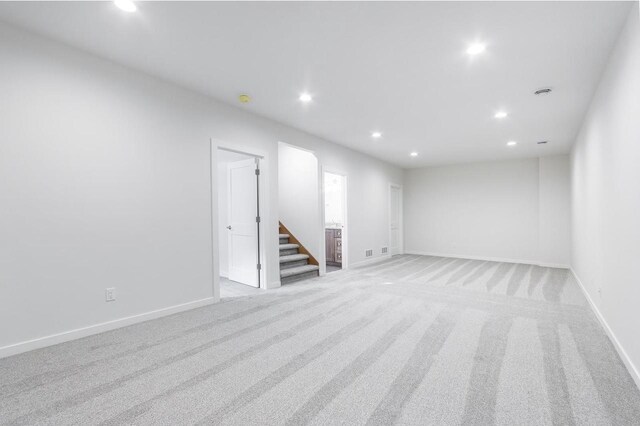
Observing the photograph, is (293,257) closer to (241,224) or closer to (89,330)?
(241,224)

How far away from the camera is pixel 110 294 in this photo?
2852mm

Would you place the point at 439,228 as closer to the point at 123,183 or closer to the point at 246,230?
the point at 246,230

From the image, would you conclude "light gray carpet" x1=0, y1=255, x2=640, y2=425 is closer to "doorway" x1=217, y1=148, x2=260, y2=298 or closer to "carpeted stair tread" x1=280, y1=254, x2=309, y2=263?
"doorway" x1=217, y1=148, x2=260, y2=298

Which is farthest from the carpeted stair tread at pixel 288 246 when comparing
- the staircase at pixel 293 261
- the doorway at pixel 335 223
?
the doorway at pixel 335 223

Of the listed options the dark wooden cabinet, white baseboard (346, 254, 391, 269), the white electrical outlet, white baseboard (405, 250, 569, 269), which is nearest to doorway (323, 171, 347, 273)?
the dark wooden cabinet

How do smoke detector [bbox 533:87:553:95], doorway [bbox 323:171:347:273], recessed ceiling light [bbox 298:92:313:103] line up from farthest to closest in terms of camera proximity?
doorway [bbox 323:171:347:273] → recessed ceiling light [bbox 298:92:313:103] → smoke detector [bbox 533:87:553:95]

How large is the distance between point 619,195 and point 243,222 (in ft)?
14.6

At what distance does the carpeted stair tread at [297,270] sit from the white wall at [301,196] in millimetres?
246

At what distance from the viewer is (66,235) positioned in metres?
2.60

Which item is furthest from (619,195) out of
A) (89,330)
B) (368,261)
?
(368,261)

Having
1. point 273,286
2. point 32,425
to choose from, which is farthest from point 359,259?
point 32,425

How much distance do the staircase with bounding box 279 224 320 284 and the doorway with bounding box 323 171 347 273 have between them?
645 millimetres

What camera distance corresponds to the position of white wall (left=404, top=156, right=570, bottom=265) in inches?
267

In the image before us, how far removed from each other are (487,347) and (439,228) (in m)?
6.28
